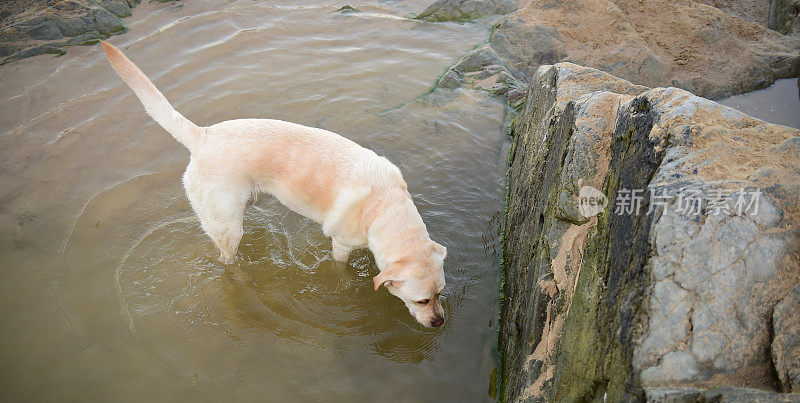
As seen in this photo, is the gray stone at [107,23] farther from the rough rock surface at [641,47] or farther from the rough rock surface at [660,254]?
the rough rock surface at [660,254]

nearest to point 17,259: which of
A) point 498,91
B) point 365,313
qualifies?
point 365,313

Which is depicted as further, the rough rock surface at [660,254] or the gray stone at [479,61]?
the gray stone at [479,61]

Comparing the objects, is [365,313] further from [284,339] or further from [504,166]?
[504,166]

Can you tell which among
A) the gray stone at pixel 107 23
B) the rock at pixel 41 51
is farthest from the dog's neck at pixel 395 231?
the gray stone at pixel 107 23

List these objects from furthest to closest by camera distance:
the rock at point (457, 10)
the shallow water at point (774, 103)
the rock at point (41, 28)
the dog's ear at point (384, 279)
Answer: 1. the rock at point (457, 10)
2. the rock at point (41, 28)
3. the shallow water at point (774, 103)
4. the dog's ear at point (384, 279)

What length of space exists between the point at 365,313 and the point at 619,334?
263 cm

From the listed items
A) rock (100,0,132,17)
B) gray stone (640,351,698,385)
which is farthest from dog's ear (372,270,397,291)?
rock (100,0,132,17)

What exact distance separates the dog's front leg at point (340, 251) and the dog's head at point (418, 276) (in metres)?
0.76

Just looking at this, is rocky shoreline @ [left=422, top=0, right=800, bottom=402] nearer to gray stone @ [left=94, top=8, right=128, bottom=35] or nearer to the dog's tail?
the dog's tail

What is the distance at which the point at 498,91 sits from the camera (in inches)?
265

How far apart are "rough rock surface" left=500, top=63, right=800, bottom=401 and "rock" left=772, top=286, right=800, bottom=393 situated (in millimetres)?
15

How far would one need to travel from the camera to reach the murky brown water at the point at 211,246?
3.63 meters

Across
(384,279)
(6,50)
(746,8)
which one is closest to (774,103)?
(746,8)

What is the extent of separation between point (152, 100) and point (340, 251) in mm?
2069
